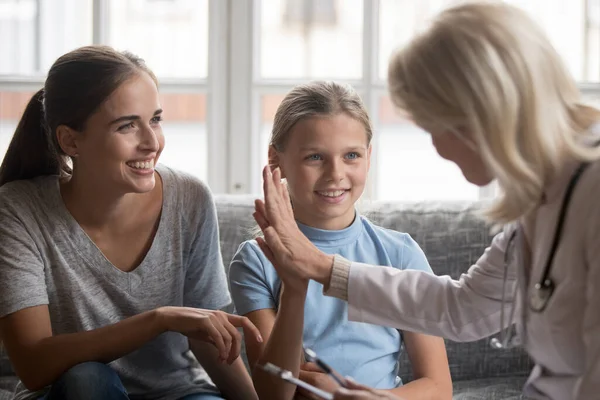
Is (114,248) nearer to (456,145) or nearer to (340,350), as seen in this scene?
(340,350)

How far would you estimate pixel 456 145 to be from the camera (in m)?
1.55

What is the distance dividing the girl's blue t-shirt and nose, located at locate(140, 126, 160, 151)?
11.8 inches

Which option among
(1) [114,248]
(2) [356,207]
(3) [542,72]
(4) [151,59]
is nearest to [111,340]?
(1) [114,248]

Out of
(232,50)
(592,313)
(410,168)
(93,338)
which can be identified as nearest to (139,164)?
(93,338)

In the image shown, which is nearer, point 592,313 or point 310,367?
point 592,313

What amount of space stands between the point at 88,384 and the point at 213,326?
276 mm

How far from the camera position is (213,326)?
1906 mm

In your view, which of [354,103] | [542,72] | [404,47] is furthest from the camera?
[354,103]

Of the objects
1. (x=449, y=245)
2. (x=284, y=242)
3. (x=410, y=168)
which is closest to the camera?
(x=284, y=242)

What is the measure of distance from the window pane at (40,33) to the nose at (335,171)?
67.1 inches

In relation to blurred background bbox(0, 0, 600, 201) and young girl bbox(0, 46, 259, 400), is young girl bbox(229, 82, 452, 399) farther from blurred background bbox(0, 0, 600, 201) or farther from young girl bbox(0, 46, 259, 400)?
blurred background bbox(0, 0, 600, 201)

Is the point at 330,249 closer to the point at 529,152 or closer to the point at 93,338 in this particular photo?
the point at 93,338

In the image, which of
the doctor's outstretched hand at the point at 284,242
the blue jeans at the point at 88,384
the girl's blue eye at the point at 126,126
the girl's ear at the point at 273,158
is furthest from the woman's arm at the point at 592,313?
the girl's blue eye at the point at 126,126

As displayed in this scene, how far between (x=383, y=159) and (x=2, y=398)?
5.83 feet
